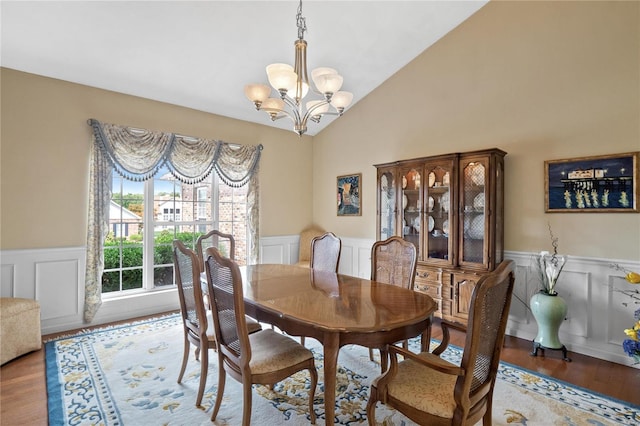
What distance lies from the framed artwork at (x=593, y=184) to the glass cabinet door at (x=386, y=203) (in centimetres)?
159

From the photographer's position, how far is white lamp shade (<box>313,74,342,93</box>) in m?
2.23

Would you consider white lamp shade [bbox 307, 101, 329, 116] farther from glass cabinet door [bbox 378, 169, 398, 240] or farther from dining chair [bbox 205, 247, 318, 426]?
glass cabinet door [bbox 378, 169, 398, 240]

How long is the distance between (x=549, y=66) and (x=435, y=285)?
7.99 ft

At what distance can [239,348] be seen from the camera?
1751mm

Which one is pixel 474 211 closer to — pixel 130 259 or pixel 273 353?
pixel 273 353

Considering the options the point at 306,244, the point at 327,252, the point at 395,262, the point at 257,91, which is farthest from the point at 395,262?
the point at 306,244

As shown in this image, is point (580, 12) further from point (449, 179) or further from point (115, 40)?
point (115, 40)

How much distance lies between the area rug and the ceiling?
9.10 feet

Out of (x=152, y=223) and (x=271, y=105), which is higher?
(x=271, y=105)

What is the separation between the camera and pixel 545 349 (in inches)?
116

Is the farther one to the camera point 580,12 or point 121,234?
point 121,234

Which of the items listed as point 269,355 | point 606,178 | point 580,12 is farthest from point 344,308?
point 580,12

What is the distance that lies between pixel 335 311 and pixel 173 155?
3.16 metres

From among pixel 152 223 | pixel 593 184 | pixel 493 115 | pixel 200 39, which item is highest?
pixel 200 39
